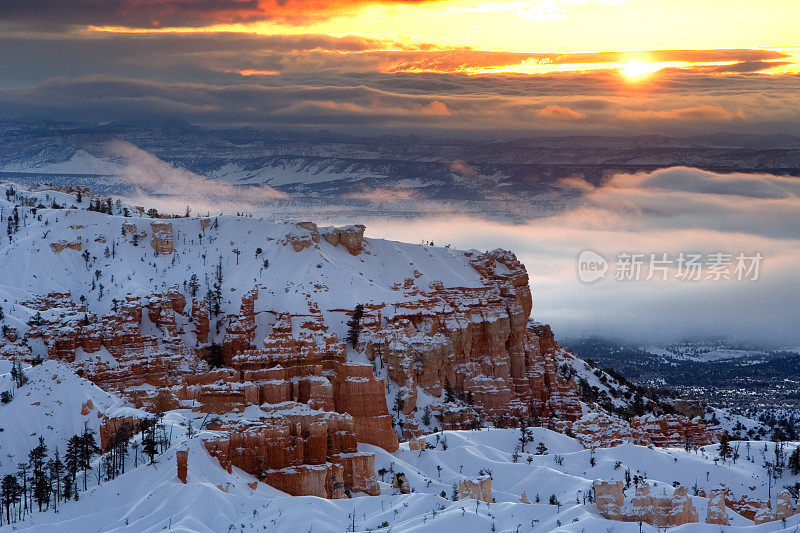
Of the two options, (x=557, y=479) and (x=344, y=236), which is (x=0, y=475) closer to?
(x=557, y=479)

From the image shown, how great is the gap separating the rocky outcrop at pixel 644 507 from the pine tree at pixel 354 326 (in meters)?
58.0

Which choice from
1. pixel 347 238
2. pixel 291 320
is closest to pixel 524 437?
pixel 291 320

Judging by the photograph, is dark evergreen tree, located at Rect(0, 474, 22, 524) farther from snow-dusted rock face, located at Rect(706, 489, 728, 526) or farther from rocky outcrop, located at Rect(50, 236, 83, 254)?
rocky outcrop, located at Rect(50, 236, 83, 254)

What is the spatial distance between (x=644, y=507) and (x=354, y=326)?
209 feet

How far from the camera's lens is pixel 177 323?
150 meters

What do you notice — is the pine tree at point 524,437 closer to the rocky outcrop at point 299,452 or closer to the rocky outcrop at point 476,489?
the rocky outcrop at point 299,452

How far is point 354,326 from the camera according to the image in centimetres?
14738

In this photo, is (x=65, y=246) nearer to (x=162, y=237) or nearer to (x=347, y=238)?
(x=162, y=237)

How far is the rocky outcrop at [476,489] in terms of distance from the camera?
330ft

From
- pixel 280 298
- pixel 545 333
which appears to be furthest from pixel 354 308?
pixel 545 333

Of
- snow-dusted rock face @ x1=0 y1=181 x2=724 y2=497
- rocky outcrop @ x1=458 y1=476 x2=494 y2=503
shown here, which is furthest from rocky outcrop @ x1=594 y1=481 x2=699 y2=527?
snow-dusted rock face @ x1=0 y1=181 x2=724 y2=497

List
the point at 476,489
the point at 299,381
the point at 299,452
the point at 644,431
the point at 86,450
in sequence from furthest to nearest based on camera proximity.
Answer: the point at 644,431, the point at 299,381, the point at 299,452, the point at 476,489, the point at 86,450

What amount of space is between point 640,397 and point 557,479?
231 feet

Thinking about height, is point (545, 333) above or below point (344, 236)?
below
